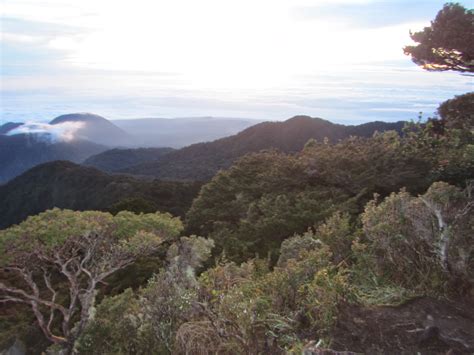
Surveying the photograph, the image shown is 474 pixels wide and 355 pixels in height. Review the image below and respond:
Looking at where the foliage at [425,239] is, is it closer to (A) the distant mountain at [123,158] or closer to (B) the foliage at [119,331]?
(B) the foliage at [119,331]

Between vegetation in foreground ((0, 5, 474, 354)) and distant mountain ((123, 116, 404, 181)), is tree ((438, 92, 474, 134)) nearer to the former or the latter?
vegetation in foreground ((0, 5, 474, 354))

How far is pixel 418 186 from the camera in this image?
14164 millimetres

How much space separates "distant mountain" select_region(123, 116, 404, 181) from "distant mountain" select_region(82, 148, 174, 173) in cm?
3117

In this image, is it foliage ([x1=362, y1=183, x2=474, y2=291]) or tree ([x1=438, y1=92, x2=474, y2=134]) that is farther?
tree ([x1=438, y1=92, x2=474, y2=134])

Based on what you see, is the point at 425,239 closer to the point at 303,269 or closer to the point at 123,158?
the point at 303,269

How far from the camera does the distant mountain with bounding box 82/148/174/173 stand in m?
153

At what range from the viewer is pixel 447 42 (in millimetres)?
10586

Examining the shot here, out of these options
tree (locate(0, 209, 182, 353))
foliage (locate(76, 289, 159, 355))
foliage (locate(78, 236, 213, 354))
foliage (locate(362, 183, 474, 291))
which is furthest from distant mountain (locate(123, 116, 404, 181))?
foliage (locate(362, 183, 474, 291))

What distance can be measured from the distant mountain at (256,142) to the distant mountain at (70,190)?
68.1 feet

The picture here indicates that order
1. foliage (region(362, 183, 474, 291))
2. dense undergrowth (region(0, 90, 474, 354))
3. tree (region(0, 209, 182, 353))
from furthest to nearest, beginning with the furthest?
1. tree (region(0, 209, 182, 353))
2. foliage (region(362, 183, 474, 291))
3. dense undergrowth (region(0, 90, 474, 354))

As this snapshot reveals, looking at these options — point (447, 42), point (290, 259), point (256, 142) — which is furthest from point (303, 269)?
point (256, 142)

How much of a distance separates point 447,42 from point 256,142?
102328 millimetres

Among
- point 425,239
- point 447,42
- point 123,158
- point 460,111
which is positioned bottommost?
point 123,158

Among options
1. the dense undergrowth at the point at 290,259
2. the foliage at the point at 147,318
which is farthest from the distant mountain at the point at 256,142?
the foliage at the point at 147,318
